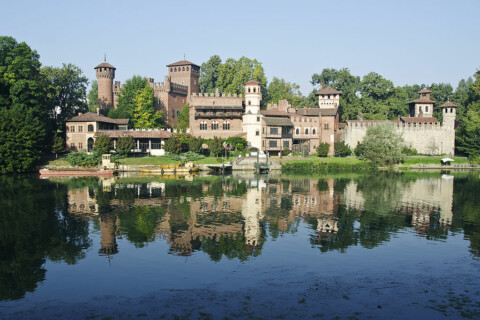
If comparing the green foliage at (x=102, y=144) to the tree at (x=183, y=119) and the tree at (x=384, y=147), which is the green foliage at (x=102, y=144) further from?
the tree at (x=384, y=147)

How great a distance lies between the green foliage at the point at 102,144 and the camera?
2381 inches

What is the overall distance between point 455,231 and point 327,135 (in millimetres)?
50475

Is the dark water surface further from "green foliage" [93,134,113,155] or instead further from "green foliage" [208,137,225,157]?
"green foliage" [208,137,225,157]

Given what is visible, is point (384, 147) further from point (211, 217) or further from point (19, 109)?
point (19, 109)

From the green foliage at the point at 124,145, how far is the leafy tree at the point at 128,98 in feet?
33.3

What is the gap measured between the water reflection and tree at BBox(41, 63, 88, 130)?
2754 cm

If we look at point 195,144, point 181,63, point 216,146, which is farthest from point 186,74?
point 216,146

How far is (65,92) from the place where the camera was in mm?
69125

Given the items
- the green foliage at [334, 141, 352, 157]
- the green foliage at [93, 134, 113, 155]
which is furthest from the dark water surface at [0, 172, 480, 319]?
the green foliage at [334, 141, 352, 157]

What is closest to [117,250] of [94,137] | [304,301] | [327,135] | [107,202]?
[304,301]

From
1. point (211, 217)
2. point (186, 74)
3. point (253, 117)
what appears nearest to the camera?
point (211, 217)

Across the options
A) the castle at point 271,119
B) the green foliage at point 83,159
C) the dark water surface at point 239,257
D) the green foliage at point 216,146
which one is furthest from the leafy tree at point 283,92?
the dark water surface at point 239,257

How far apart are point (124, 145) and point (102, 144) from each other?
295 centimetres

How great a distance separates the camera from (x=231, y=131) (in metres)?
69.3
